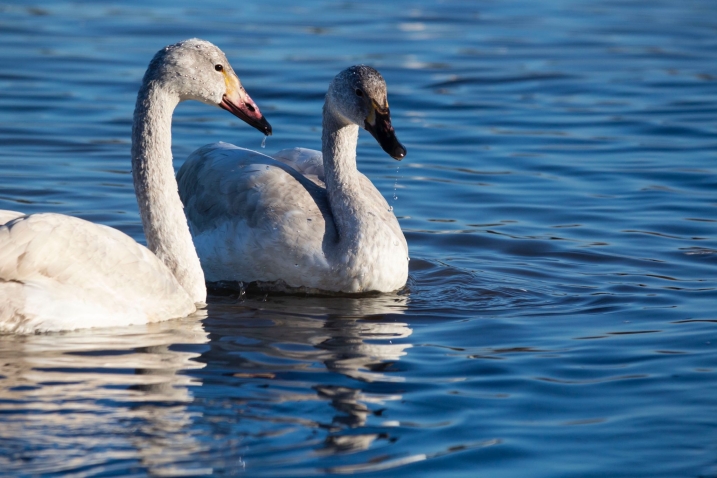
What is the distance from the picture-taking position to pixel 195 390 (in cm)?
652

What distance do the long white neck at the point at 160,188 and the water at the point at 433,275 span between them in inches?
16.5

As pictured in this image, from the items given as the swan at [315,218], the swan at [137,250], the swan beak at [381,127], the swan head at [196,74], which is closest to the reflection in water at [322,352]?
the swan at [315,218]

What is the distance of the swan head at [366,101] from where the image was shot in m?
9.25

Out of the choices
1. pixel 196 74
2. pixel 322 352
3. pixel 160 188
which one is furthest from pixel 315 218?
pixel 322 352

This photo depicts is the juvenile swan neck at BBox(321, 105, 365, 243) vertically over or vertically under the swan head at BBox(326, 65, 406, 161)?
under

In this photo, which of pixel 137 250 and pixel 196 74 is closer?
pixel 137 250

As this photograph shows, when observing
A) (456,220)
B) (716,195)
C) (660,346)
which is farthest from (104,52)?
(660,346)

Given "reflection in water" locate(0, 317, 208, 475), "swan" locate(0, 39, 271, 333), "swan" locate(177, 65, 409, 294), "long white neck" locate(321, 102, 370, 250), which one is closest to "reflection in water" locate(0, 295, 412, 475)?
"reflection in water" locate(0, 317, 208, 475)

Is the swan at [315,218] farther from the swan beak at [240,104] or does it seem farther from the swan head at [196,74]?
the swan head at [196,74]

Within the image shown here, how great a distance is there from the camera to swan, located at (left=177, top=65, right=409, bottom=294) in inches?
356

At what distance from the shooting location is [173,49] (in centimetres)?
818

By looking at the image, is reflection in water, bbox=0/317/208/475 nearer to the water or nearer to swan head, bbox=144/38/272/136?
the water

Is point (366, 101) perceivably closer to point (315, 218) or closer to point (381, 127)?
point (381, 127)

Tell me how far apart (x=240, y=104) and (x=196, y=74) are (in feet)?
1.52
